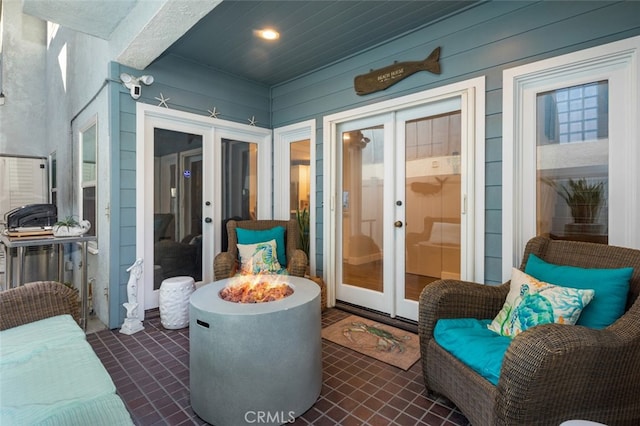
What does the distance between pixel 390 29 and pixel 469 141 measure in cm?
125

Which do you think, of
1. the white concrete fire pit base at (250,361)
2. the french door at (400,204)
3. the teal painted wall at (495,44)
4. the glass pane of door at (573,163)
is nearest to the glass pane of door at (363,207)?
the french door at (400,204)

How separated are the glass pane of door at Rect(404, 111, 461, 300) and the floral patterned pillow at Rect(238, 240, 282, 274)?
52.8 inches

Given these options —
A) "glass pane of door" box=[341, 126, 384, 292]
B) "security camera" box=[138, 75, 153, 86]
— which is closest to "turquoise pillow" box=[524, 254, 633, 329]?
"glass pane of door" box=[341, 126, 384, 292]

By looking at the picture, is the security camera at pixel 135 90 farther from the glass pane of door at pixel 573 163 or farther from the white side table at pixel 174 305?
the glass pane of door at pixel 573 163

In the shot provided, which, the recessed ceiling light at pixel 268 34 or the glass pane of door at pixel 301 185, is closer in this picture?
the recessed ceiling light at pixel 268 34

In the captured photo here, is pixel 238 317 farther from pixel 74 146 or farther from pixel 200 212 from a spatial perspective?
pixel 74 146

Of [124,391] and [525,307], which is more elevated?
[525,307]

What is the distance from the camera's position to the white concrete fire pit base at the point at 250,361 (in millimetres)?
1552

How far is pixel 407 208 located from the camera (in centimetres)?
307

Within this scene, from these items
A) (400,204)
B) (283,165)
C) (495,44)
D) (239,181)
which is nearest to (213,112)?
(239,181)

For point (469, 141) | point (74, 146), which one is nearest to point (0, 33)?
point (74, 146)

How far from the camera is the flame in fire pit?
1831mm

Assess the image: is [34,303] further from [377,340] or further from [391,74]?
[391,74]

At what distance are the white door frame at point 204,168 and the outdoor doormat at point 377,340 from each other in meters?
1.67
